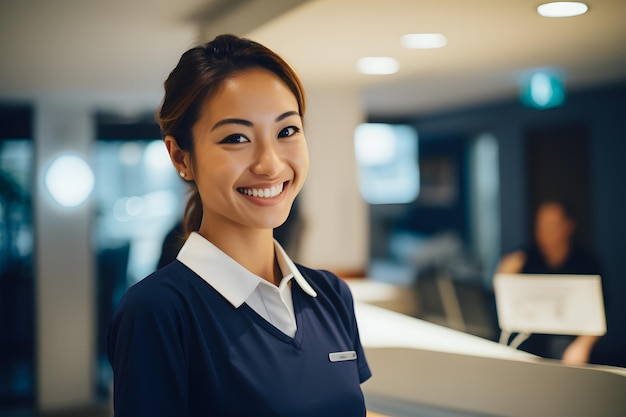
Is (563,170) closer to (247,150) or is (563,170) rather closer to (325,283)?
(325,283)

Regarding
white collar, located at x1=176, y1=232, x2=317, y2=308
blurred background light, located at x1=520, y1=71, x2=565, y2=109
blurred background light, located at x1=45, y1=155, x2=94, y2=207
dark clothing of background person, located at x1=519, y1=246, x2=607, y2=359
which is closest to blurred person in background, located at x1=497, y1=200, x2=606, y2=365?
dark clothing of background person, located at x1=519, y1=246, x2=607, y2=359

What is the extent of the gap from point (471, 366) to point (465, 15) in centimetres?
139

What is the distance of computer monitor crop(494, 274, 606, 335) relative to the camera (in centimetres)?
252

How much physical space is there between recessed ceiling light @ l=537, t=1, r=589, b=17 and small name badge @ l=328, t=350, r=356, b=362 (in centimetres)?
187

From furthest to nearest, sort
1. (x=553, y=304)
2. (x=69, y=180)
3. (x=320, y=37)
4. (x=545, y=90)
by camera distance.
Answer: (x=69, y=180) < (x=545, y=90) < (x=320, y=37) < (x=553, y=304)

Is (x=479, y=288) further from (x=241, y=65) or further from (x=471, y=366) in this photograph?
(x=241, y=65)

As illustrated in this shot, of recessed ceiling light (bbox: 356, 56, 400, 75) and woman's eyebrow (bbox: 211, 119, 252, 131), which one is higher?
recessed ceiling light (bbox: 356, 56, 400, 75)

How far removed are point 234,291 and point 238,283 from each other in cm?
2

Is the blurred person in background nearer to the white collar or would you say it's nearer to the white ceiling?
the white ceiling

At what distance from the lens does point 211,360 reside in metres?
1.13

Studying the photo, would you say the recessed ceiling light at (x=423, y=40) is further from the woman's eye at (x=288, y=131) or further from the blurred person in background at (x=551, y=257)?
the woman's eye at (x=288, y=131)

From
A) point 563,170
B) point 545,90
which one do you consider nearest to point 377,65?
point 545,90

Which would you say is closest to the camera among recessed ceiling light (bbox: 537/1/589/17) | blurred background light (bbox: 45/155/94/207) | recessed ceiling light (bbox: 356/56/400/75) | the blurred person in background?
recessed ceiling light (bbox: 537/1/589/17)

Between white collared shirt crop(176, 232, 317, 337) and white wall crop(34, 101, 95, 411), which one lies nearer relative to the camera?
white collared shirt crop(176, 232, 317, 337)
